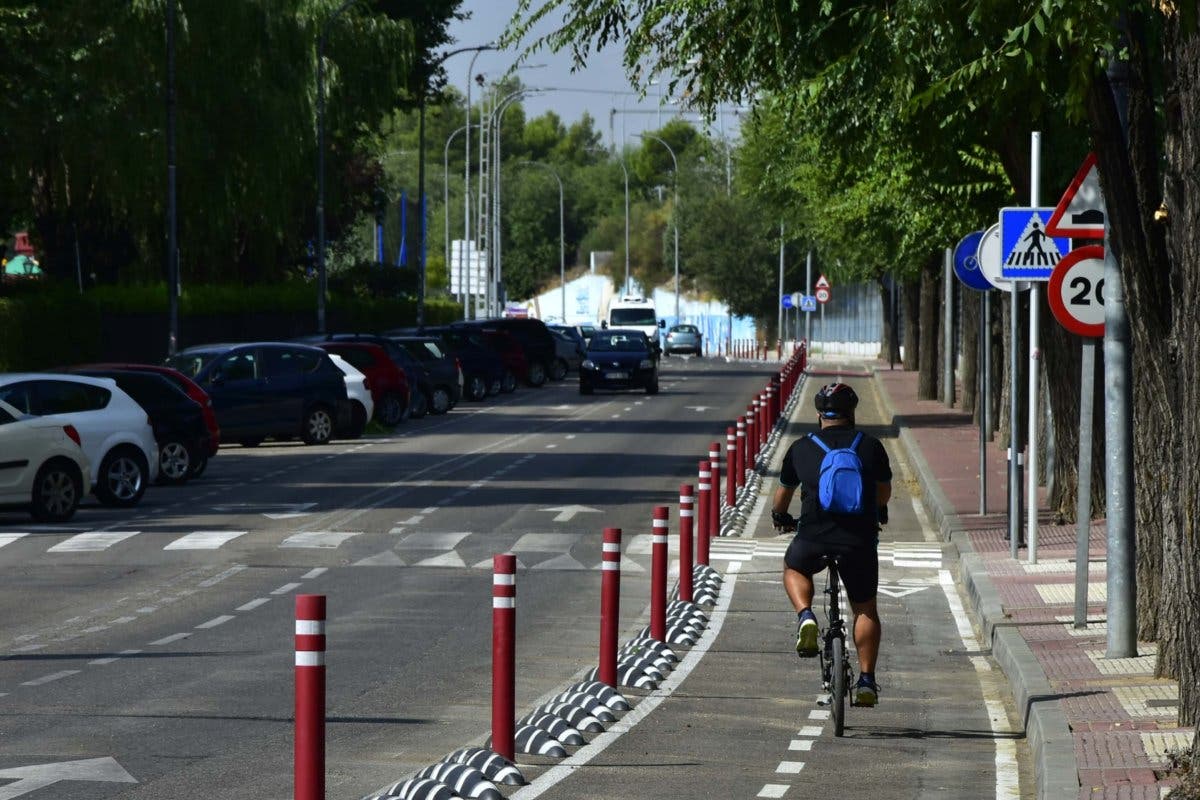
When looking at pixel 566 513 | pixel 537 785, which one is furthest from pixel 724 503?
pixel 537 785

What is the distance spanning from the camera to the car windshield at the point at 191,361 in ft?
117

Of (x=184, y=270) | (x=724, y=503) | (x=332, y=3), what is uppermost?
(x=332, y=3)

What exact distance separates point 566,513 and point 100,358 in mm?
23669

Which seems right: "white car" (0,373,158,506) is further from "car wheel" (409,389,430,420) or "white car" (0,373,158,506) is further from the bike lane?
"car wheel" (409,389,430,420)

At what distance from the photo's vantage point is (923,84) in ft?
60.6

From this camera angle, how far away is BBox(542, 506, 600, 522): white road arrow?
2369 centimetres

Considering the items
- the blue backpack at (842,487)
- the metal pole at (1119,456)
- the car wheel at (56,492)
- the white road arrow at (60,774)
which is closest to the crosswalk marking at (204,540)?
the car wheel at (56,492)

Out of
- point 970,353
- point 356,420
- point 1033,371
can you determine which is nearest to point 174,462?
point 356,420

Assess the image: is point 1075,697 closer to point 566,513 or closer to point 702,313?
point 566,513

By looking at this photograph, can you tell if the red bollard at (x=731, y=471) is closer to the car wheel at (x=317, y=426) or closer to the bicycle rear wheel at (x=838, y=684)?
the bicycle rear wheel at (x=838, y=684)

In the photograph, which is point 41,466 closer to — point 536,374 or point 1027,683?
point 1027,683

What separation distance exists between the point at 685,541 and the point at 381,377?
2669 cm

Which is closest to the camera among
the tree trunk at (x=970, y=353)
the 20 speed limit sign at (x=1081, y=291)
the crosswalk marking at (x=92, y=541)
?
the 20 speed limit sign at (x=1081, y=291)

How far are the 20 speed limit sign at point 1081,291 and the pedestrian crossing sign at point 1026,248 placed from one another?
9.17 ft
